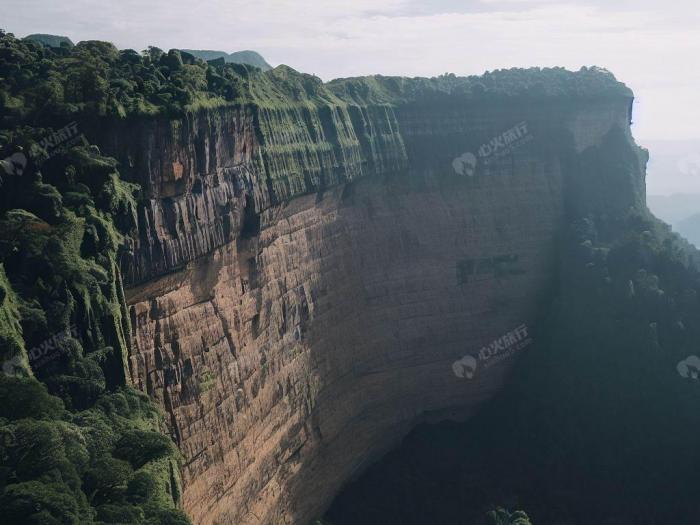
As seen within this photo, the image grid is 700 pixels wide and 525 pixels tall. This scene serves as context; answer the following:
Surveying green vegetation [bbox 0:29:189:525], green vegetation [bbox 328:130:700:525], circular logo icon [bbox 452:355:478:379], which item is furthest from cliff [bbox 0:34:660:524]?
green vegetation [bbox 328:130:700:525]

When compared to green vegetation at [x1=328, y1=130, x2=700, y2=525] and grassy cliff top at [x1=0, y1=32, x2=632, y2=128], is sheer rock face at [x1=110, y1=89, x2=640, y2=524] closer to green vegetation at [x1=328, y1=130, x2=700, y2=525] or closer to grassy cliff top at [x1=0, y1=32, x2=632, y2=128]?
grassy cliff top at [x1=0, y1=32, x2=632, y2=128]

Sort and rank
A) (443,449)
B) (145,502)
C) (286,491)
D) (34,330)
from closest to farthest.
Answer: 1. (145,502)
2. (34,330)
3. (286,491)
4. (443,449)

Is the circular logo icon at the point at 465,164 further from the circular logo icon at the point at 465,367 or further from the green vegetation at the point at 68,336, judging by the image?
the green vegetation at the point at 68,336

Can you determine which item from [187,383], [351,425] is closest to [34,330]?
[187,383]

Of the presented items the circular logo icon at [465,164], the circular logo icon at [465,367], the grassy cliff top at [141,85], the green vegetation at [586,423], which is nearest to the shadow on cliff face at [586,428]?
the green vegetation at [586,423]

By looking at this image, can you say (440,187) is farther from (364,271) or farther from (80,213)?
(80,213)

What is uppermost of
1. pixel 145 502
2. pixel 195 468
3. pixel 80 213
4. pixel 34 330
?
pixel 80 213

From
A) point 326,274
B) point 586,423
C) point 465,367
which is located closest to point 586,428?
point 586,423
